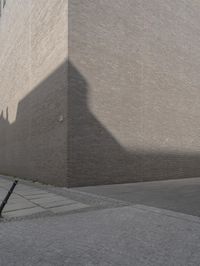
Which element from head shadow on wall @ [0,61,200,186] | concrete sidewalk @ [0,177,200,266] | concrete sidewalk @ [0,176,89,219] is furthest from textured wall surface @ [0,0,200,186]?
concrete sidewalk @ [0,177,200,266]

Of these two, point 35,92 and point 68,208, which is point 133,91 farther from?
point 68,208

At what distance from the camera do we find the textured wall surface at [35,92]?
43.1 ft

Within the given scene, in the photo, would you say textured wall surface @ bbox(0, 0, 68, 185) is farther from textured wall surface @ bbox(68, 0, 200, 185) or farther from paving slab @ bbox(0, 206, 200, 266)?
paving slab @ bbox(0, 206, 200, 266)

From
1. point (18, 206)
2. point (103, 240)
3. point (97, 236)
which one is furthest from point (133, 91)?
point (103, 240)

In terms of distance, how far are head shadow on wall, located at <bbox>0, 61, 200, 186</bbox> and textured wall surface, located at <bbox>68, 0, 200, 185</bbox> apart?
0.05 meters

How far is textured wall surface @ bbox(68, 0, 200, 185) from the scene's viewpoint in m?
12.8

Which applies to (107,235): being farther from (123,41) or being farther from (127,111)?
(123,41)

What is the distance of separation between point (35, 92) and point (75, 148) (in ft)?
19.4

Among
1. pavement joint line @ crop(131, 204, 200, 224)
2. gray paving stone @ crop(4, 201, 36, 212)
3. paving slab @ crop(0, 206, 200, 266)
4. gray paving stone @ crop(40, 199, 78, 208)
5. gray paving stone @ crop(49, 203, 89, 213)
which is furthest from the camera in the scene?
gray paving stone @ crop(40, 199, 78, 208)

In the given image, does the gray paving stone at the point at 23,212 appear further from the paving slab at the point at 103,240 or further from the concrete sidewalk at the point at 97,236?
the paving slab at the point at 103,240

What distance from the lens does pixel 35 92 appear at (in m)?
16.6

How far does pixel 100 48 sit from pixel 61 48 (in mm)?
1895

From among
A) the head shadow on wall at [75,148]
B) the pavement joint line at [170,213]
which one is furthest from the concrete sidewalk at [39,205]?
the head shadow on wall at [75,148]

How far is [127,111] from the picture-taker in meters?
14.4
